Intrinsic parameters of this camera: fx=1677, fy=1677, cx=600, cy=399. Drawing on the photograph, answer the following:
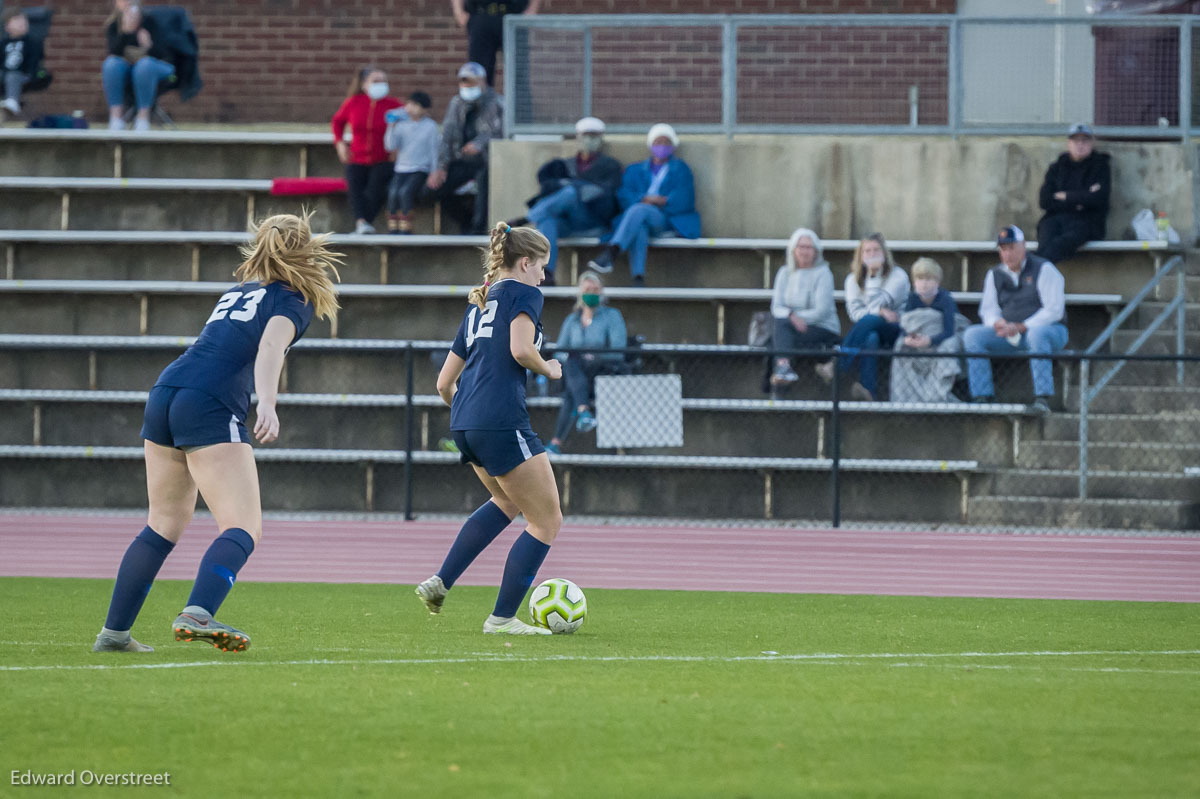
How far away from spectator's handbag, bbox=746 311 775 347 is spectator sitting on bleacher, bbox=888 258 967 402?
127 cm

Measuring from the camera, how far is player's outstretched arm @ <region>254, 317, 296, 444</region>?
675 centimetres

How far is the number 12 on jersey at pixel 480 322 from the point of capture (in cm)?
816

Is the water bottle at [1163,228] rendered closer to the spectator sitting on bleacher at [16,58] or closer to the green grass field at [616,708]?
the green grass field at [616,708]

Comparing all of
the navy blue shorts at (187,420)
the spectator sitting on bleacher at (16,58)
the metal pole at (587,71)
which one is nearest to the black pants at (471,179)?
the metal pole at (587,71)

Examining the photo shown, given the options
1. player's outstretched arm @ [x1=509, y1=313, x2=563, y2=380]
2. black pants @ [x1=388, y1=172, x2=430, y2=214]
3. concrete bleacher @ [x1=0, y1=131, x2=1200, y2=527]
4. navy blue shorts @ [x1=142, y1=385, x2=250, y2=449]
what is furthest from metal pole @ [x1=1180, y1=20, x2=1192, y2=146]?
navy blue shorts @ [x1=142, y1=385, x2=250, y2=449]

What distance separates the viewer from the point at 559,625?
8.44 metres

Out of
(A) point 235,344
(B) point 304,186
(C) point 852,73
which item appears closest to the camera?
(A) point 235,344

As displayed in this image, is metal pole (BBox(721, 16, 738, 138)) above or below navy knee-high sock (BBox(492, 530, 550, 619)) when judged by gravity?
above

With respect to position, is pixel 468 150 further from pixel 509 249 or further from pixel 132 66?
pixel 509 249

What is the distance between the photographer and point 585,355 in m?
15.7

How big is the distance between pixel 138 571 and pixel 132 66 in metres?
14.5

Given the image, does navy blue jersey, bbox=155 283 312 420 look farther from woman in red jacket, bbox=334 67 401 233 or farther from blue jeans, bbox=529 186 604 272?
woman in red jacket, bbox=334 67 401 233

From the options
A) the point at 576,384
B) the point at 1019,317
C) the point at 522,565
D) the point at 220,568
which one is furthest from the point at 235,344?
the point at 1019,317

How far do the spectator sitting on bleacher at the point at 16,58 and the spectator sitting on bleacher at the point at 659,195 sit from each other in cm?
813
